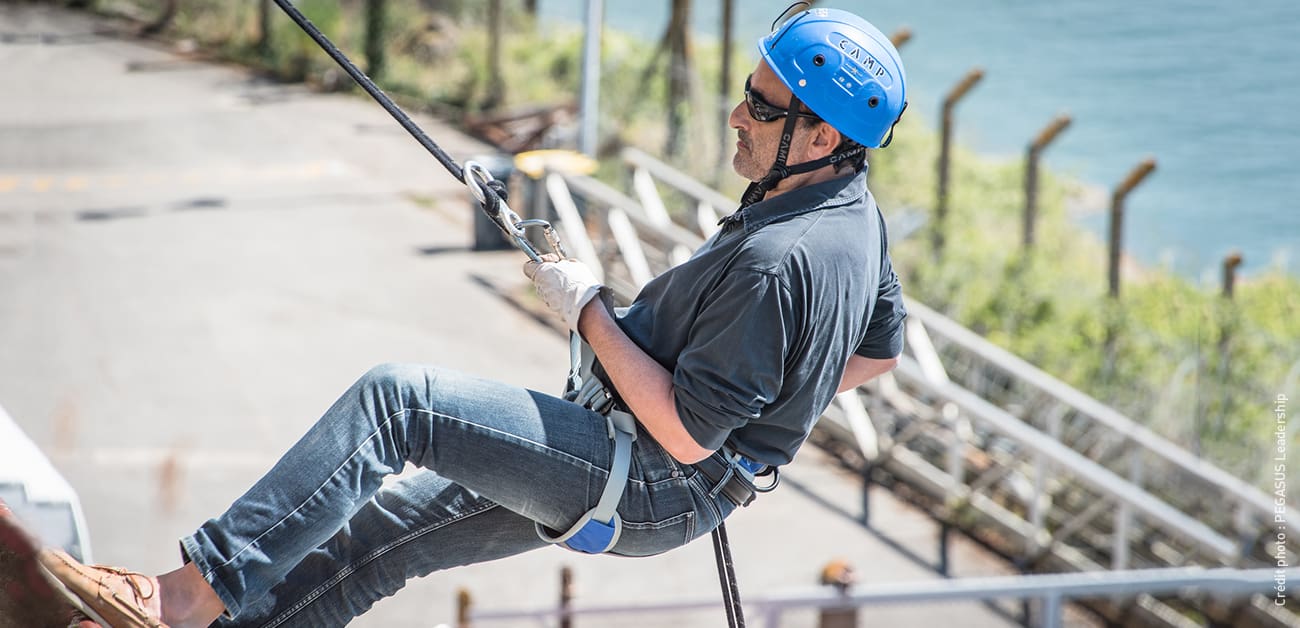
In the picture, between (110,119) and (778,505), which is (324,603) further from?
(110,119)

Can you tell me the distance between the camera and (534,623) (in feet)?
30.6

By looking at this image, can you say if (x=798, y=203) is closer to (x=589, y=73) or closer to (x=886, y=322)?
(x=886, y=322)

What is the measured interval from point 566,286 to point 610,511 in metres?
0.56

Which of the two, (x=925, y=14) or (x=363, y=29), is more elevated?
(x=363, y=29)

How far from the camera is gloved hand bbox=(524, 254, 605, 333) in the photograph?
3453 millimetres

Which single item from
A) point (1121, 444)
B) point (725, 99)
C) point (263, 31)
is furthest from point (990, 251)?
point (263, 31)

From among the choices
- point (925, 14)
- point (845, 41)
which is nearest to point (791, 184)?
point (845, 41)

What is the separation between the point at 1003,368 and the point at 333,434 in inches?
347

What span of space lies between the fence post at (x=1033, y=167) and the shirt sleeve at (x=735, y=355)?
10.1 m

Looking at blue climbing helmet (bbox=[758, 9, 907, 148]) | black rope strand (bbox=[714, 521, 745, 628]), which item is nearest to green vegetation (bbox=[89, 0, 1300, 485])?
black rope strand (bbox=[714, 521, 745, 628])

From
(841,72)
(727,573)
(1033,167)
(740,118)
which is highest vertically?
(841,72)

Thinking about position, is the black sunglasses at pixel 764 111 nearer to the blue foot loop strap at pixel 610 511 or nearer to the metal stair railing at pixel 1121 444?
the blue foot loop strap at pixel 610 511

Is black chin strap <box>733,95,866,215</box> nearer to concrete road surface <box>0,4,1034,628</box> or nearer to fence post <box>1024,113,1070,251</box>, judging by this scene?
concrete road surface <box>0,4,1034,628</box>

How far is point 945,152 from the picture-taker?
46.2ft
